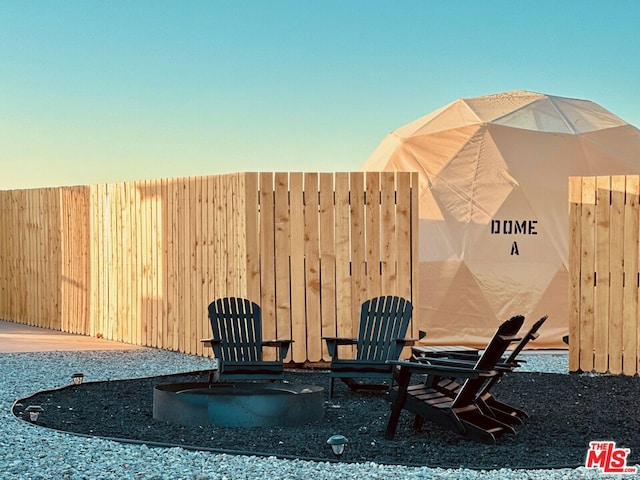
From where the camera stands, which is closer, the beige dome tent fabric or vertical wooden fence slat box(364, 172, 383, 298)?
vertical wooden fence slat box(364, 172, 383, 298)

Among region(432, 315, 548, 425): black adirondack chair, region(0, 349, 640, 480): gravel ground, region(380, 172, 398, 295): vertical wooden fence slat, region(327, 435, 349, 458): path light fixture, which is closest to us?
region(0, 349, 640, 480): gravel ground

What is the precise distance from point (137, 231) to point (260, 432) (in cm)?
746

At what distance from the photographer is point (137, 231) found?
14211mm

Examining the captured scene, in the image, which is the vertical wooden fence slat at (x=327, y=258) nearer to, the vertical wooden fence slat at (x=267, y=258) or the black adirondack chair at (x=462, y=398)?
the vertical wooden fence slat at (x=267, y=258)

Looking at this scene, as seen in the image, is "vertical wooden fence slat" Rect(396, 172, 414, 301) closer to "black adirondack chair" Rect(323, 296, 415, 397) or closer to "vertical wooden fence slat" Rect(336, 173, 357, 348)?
"vertical wooden fence slat" Rect(336, 173, 357, 348)

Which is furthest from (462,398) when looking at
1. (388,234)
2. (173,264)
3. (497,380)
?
(173,264)

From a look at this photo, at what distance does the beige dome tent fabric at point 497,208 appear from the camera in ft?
50.1

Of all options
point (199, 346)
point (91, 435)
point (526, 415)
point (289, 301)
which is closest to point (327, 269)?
point (289, 301)

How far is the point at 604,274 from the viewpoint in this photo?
11.1m

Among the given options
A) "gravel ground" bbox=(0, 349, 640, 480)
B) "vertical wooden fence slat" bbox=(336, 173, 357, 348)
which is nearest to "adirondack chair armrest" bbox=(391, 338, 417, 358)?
"gravel ground" bbox=(0, 349, 640, 480)

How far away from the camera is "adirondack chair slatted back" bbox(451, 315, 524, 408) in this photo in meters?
6.82

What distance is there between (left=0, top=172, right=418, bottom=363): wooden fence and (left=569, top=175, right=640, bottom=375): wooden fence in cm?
188

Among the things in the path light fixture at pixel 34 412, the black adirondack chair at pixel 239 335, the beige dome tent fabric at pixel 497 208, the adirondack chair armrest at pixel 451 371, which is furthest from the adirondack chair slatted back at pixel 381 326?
the beige dome tent fabric at pixel 497 208

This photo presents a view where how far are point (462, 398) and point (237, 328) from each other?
10.9ft
